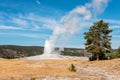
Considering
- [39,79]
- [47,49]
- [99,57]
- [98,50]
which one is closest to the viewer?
[39,79]

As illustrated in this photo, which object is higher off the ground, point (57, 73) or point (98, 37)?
point (98, 37)

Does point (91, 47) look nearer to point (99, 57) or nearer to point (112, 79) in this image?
point (99, 57)

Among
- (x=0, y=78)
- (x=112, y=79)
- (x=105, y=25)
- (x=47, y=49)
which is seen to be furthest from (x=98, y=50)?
(x=47, y=49)

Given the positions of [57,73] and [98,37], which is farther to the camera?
[98,37]

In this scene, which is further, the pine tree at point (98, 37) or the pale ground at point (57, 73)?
the pine tree at point (98, 37)

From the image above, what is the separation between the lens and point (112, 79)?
3641 centimetres

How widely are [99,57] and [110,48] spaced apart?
670cm

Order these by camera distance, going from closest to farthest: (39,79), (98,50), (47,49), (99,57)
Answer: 1. (39,79)
2. (98,50)
3. (99,57)
4. (47,49)

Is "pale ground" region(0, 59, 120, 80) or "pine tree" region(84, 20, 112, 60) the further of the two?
"pine tree" region(84, 20, 112, 60)

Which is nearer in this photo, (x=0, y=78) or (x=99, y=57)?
(x=0, y=78)

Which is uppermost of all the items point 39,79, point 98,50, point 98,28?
point 98,28

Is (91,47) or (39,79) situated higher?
(91,47)

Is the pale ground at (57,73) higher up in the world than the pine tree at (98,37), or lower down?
lower down

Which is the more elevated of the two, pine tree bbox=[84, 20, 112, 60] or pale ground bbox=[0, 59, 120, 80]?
pine tree bbox=[84, 20, 112, 60]
